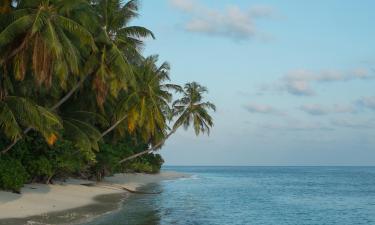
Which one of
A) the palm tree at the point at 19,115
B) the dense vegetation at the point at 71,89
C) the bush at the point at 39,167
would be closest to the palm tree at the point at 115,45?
the dense vegetation at the point at 71,89

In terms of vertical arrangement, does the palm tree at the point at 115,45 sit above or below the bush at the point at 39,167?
above

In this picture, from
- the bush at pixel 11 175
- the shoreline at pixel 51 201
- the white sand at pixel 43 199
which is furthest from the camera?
the bush at pixel 11 175

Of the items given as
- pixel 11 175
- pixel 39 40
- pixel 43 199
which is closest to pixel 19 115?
pixel 39 40

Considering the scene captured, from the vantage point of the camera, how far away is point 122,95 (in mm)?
41875

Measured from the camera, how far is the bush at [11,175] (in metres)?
25.4

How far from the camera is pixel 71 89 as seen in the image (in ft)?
107

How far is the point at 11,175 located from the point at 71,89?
8422mm

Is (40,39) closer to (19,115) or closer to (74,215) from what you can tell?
(19,115)

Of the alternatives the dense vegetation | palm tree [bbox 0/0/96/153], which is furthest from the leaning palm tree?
palm tree [bbox 0/0/96/153]

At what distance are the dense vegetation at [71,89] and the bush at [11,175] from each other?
0.05 meters

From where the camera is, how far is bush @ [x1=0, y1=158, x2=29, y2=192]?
25406 millimetres

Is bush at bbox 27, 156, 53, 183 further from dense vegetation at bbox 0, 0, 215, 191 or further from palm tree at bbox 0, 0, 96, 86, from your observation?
palm tree at bbox 0, 0, 96, 86

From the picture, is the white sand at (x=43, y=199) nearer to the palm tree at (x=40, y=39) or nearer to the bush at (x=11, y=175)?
the bush at (x=11, y=175)

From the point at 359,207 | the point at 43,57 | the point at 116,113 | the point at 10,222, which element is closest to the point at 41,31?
the point at 43,57
